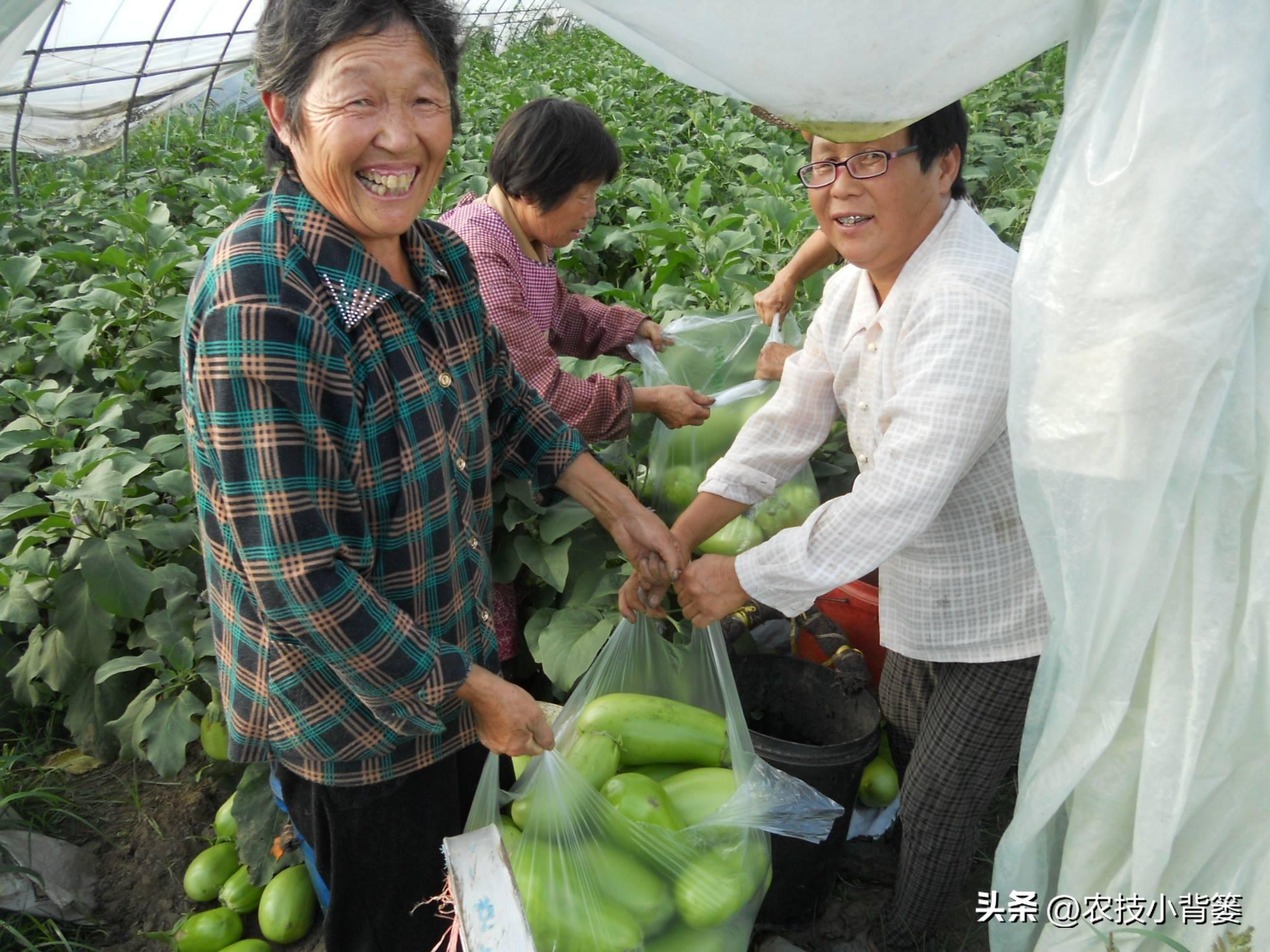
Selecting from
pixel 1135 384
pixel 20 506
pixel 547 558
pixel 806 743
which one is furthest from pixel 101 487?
pixel 1135 384

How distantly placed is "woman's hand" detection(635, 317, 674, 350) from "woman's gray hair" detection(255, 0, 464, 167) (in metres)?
1.41

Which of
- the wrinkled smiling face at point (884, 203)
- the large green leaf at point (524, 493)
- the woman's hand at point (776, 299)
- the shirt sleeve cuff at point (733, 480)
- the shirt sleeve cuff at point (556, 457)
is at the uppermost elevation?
the wrinkled smiling face at point (884, 203)

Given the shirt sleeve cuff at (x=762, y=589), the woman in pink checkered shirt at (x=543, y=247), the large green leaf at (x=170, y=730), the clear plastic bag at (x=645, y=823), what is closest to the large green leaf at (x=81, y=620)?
the large green leaf at (x=170, y=730)

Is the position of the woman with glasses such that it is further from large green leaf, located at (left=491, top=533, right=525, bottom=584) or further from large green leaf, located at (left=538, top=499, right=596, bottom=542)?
large green leaf, located at (left=491, top=533, right=525, bottom=584)

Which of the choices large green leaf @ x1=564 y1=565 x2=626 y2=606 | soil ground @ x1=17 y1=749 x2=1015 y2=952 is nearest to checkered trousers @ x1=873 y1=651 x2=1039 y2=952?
soil ground @ x1=17 y1=749 x2=1015 y2=952

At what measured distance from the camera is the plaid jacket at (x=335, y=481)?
1343 millimetres

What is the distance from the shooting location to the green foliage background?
248 centimetres

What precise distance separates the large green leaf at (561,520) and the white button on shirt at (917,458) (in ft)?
1.17

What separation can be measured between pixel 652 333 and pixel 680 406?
53 centimetres

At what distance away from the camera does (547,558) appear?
2.36 meters

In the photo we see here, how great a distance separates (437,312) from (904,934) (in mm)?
1686

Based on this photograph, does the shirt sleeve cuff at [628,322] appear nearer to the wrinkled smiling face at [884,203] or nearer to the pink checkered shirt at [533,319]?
the pink checkered shirt at [533,319]

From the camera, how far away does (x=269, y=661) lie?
156 centimetres

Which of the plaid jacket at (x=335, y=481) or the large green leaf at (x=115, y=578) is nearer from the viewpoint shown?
the plaid jacket at (x=335, y=481)
